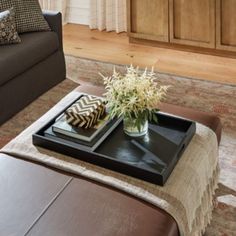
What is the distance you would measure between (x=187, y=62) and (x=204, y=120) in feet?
5.99

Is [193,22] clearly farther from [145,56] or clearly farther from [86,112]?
[86,112]

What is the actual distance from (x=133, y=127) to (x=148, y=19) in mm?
2395

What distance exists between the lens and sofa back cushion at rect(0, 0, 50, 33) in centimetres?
353

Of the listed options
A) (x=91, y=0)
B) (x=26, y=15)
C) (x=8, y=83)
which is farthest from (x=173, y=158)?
(x=91, y=0)

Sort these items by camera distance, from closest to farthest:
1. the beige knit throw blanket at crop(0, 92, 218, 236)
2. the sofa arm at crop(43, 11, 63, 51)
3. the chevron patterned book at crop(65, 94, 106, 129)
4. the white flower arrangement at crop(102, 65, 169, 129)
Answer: the beige knit throw blanket at crop(0, 92, 218, 236), the white flower arrangement at crop(102, 65, 169, 129), the chevron patterned book at crop(65, 94, 106, 129), the sofa arm at crop(43, 11, 63, 51)

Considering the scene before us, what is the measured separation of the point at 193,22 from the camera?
13.7ft

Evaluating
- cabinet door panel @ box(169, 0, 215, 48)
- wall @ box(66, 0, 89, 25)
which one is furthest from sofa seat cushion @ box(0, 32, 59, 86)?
wall @ box(66, 0, 89, 25)

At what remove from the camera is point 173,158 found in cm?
202

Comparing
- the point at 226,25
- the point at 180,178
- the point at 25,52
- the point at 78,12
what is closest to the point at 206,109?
the point at 226,25

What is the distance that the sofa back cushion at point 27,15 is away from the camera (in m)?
3.53

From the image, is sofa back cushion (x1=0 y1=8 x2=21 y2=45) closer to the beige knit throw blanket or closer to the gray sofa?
the gray sofa

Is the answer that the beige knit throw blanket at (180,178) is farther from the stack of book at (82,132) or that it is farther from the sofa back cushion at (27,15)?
the sofa back cushion at (27,15)

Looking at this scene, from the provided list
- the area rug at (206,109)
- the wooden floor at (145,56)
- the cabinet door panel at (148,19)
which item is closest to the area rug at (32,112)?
the area rug at (206,109)

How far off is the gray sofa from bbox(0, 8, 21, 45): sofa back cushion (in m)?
0.05
